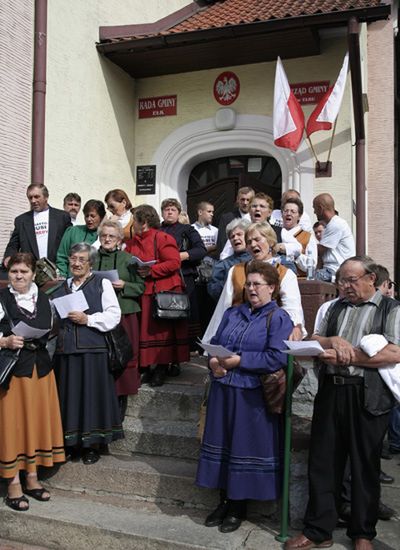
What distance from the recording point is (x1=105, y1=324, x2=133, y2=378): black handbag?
4.57 metres

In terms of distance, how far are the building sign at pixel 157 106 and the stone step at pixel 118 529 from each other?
21.3ft

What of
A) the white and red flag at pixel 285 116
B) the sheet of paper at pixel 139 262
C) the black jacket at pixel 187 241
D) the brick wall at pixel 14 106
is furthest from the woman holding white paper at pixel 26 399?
the white and red flag at pixel 285 116

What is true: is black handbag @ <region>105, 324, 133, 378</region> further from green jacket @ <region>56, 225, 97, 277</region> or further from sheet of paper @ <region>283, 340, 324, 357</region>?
sheet of paper @ <region>283, 340, 324, 357</region>

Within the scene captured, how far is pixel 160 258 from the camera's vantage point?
5211 mm

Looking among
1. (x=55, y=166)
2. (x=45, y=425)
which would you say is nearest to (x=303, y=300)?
(x=45, y=425)

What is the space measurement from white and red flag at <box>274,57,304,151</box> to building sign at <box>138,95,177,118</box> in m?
1.97

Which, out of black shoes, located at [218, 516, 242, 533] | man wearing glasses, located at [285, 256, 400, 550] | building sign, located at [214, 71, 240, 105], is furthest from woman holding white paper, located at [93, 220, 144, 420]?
building sign, located at [214, 71, 240, 105]

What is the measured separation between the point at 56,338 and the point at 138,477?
1.24m

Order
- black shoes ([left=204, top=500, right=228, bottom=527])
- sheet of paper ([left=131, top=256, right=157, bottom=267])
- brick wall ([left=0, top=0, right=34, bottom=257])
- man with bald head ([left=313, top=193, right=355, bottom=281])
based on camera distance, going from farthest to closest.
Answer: brick wall ([left=0, top=0, right=34, bottom=257])
man with bald head ([left=313, top=193, right=355, bottom=281])
sheet of paper ([left=131, top=256, right=157, bottom=267])
black shoes ([left=204, top=500, right=228, bottom=527])

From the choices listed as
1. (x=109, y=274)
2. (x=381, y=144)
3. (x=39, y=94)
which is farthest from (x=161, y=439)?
(x=381, y=144)

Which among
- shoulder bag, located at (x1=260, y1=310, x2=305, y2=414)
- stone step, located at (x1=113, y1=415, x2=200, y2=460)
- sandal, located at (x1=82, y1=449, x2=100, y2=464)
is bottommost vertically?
sandal, located at (x1=82, y1=449, x2=100, y2=464)

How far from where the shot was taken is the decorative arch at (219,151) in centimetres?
830

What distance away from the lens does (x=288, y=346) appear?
134 inches

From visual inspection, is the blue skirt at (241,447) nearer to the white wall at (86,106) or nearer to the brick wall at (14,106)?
the brick wall at (14,106)
